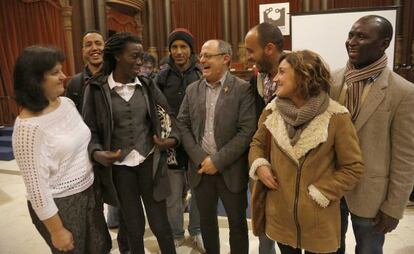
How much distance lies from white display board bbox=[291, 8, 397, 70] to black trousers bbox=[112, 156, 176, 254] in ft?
13.0

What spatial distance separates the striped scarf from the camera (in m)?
1.28

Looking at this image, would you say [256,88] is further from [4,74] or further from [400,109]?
[4,74]

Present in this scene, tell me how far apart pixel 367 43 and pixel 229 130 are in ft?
2.40

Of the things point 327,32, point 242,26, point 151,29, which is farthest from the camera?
point 151,29

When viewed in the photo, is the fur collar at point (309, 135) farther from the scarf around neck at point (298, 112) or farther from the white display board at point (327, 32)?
the white display board at point (327, 32)

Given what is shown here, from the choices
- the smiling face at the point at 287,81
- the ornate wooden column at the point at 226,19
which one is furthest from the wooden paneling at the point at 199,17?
the smiling face at the point at 287,81

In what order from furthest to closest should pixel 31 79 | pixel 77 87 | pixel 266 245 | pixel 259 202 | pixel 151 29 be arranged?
pixel 151 29
pixel 77 87
pixel 266 245
pixel 259 202
pixel 31 79

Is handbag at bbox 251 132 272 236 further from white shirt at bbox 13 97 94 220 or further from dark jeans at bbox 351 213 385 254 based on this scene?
white shirt at bbox 13 97 94 220

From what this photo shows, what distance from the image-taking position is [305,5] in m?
7.64

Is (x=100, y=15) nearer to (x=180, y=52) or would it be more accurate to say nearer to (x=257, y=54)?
(x=180, y=52)

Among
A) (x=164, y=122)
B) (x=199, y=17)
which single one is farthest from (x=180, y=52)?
(x=199, y=17)

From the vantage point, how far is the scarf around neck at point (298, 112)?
1.19m

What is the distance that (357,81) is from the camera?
4.33ft

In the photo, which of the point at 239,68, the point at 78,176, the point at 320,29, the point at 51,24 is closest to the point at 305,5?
the point at 239,68
